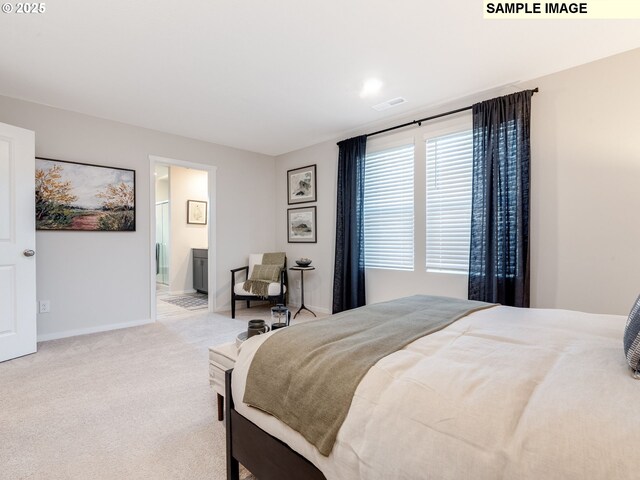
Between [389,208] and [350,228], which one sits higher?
[389,208]

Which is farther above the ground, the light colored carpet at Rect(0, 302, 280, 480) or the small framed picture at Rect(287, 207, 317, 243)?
the small framed picture at Rect(287, 207, 317, 243)

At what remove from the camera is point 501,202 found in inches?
114

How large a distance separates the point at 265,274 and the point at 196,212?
312cm

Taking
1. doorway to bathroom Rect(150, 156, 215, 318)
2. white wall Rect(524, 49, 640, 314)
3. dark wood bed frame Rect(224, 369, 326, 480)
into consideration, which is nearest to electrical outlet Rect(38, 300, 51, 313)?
doorway to bathroom Rect(150, 156, 215, 318)

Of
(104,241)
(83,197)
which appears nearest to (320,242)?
(104,241)

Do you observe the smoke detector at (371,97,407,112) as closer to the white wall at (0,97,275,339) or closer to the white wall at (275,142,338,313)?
the white wall at (275,142,338,313)

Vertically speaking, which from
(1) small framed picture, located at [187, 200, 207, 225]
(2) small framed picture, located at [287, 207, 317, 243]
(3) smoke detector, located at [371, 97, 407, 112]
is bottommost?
(2) small framed picture, located at [287, 207, 317, 243]

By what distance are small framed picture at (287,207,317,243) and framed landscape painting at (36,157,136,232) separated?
2198 mm

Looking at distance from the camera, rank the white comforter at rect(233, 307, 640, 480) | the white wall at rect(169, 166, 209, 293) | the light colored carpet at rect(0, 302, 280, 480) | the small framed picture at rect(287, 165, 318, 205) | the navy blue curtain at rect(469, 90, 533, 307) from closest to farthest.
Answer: the white comforter at rect(233, 307, 640, 480), the light colored carpet at rect(0, 302, 280, 480), the navy blue curtain at rect(469, 90, 533, 307), the small framed picture at rect(287, 165, 318, 205), the white wall at rect(169, 166, 209, 293)

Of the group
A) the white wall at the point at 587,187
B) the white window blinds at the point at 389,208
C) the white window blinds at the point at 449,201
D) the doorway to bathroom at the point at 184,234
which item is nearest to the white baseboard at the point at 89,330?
the doorway to bathroom at the point at 184,234

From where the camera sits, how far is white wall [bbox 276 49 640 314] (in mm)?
2436

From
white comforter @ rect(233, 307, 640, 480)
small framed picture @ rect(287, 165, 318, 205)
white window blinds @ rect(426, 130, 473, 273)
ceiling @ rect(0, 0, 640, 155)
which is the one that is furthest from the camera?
small framed picture @ rect(287, 165, 318, 205)

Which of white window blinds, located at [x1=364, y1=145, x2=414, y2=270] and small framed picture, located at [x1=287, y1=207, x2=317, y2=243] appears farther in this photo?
small framed picture, located at [x1=287, y1=207, x2=317, y2=243]

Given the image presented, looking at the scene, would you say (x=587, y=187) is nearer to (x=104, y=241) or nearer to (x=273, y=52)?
(x=273, y=52)
